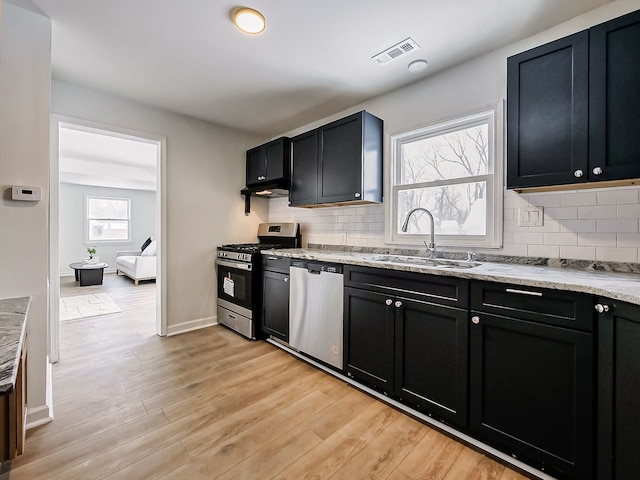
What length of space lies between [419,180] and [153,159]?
451cm

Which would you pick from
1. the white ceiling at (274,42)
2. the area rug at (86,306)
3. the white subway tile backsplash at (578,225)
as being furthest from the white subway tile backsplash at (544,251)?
the area rug at (86,306)

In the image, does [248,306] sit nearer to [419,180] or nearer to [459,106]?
[419,180]

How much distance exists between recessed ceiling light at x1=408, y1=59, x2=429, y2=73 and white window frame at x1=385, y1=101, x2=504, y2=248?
16.5 inches

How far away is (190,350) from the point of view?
2.77 meters

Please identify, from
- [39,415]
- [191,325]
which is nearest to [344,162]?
[191,325]

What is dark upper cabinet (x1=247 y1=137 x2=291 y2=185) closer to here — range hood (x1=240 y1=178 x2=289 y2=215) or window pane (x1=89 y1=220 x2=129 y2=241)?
range hood (x1=240 y1=178 x2=289 y2=215)

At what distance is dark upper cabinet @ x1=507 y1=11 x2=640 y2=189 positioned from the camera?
136cm

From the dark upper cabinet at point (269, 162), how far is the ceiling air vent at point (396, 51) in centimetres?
135

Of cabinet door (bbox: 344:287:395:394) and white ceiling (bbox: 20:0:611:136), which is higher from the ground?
white ceiling (bbox: 20:0:611:136)

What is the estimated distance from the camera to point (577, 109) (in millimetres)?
1482

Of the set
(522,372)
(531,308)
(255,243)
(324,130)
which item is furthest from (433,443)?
(255,243)

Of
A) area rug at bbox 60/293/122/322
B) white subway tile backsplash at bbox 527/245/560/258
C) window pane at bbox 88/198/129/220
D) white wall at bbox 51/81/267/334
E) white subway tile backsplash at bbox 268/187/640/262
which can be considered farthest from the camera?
window pane at bbox 88/198/129/220

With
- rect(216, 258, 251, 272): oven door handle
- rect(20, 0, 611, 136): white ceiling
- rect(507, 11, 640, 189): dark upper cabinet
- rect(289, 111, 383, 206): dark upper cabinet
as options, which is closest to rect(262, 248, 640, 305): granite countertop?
rect(507, 11, 640, 189): dark upper cabinet

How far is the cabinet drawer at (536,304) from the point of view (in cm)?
122
